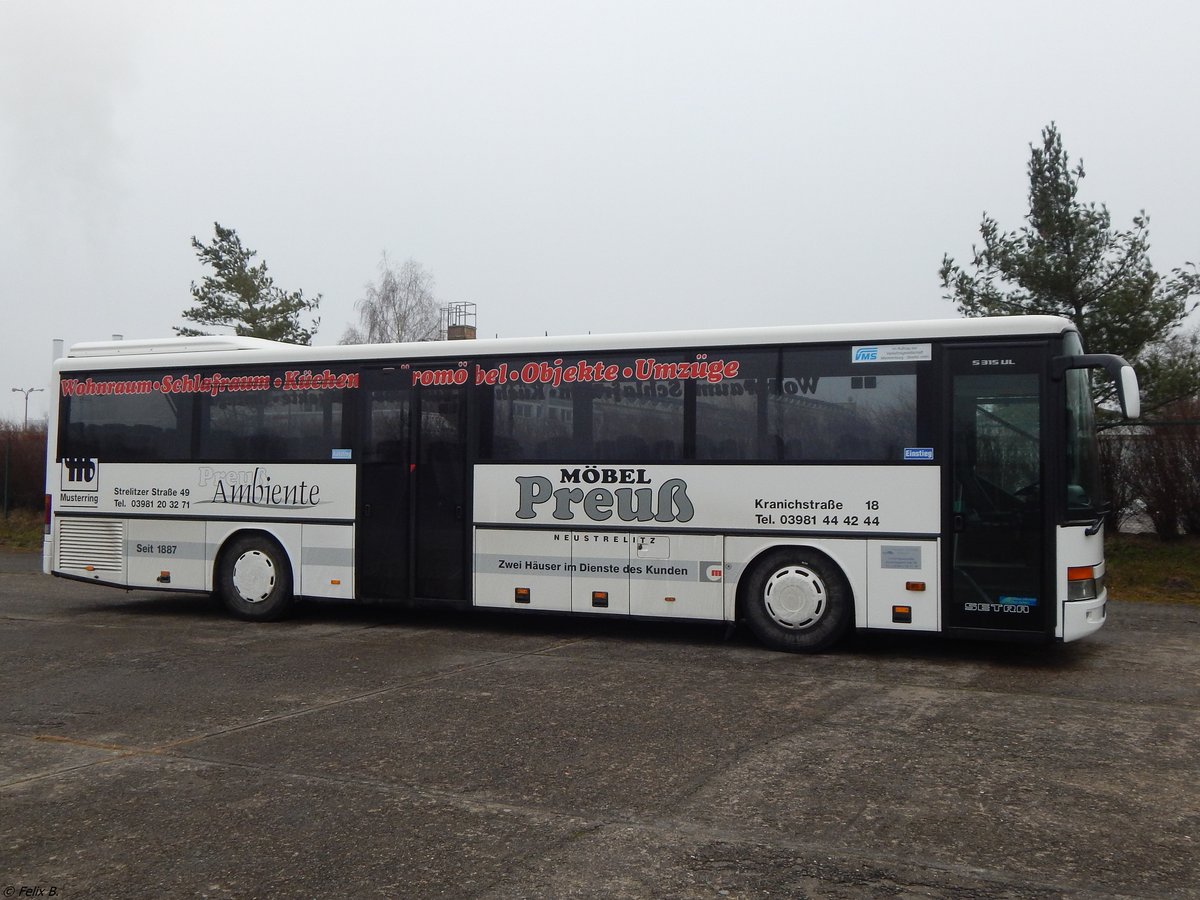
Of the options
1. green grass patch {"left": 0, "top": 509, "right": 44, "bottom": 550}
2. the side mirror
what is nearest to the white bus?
the side mirror

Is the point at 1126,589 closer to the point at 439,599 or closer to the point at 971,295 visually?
the point at 971,295

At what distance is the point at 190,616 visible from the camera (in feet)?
42.8

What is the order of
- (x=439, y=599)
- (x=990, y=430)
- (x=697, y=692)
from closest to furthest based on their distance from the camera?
(x=697, y=692), (x=990, y=430), (x=439, y=599)

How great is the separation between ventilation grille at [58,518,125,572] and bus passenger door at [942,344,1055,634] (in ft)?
30.4

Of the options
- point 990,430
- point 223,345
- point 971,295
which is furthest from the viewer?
point 971,295

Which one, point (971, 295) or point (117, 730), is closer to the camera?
point (117, 730)

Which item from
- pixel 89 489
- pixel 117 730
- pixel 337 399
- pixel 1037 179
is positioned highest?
pixel 1037 179

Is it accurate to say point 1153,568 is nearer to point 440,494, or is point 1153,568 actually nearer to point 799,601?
point 799,601

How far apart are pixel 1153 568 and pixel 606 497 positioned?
920cm

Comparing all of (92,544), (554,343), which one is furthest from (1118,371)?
(92,544)

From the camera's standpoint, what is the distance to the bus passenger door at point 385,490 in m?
11.5

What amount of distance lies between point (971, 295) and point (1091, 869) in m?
14.4

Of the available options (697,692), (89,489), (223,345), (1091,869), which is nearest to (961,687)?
(697,692)

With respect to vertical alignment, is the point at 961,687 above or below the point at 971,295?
below
